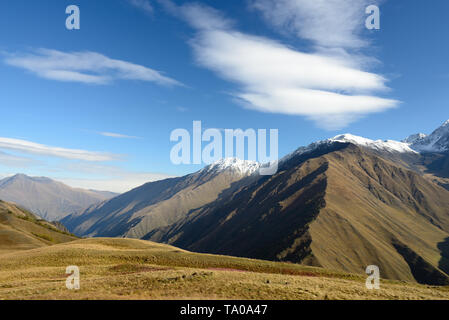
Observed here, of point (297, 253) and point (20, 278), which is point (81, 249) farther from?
point (297, 253)

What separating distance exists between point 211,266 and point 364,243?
15832 cm

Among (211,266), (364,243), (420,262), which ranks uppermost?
(211,266)
